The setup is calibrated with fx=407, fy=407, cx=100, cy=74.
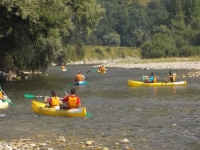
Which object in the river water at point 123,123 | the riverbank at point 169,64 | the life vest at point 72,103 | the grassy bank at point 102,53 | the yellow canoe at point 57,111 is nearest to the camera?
the river water at point 123,123

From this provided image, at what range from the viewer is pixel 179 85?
32969 millimetres

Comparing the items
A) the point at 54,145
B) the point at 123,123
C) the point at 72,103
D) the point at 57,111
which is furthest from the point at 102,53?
the point at 54,145

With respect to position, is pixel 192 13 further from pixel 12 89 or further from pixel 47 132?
pixel 47 132

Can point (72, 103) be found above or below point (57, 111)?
above

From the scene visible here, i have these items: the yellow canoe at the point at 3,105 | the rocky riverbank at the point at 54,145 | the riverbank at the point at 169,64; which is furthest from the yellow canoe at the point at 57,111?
the riverbank at the point at 169,64

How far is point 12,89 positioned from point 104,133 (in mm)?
17986

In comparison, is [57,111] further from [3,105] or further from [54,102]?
[3,105]

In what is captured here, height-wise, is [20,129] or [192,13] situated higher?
[192,13]

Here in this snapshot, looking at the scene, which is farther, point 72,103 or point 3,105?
point 3,105

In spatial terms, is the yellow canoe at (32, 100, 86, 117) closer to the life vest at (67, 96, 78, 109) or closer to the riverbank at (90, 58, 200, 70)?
the life vest at (67, 96, 78, 109)

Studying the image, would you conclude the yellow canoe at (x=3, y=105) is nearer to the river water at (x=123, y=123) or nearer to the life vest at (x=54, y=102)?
the river water at (x=123, y=123)

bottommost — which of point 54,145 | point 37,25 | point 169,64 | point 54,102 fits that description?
point 54,145

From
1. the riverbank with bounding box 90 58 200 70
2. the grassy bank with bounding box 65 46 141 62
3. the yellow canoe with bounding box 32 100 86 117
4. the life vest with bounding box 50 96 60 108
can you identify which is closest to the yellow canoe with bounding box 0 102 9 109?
the yellow canoe with bounding box 32 100 86 117

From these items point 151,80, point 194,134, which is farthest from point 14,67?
point 194,134
